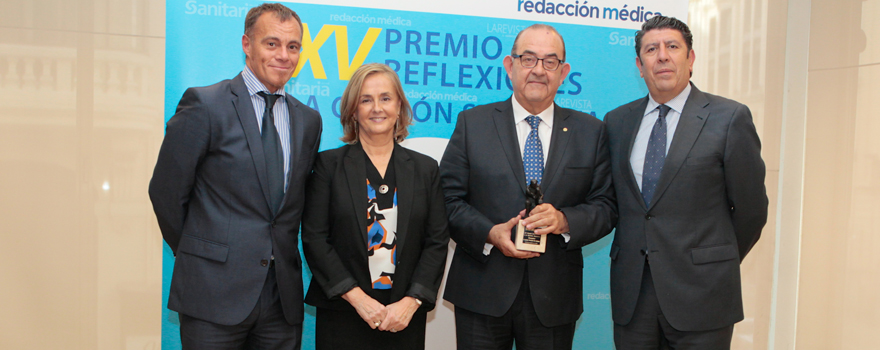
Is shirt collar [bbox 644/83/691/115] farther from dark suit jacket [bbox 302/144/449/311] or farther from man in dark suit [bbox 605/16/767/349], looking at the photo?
dark suit jacket [bbox 302/144/449/311]

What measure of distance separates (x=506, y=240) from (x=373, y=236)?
1.89 feet

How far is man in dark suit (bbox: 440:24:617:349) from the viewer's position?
2.43m

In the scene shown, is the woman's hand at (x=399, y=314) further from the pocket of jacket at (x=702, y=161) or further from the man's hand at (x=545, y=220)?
the pocket of jacket at (x=702, y=161)

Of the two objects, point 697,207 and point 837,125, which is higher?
point 837,125

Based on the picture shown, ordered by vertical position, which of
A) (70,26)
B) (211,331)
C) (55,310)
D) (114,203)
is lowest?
(55,310)

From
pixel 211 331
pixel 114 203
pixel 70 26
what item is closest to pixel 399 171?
pixel 211 331

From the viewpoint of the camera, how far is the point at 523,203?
2471mm

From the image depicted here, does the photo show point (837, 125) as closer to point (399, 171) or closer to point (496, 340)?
point (496, 340)

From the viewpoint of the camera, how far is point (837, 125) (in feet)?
12.0

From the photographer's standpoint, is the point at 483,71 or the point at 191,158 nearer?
the point at 191,158

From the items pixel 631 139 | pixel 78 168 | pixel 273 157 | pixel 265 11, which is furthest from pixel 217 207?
pixel 631 139

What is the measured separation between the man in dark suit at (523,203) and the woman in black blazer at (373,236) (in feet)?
0.68

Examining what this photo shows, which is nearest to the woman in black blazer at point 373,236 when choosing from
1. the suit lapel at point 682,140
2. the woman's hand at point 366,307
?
the woman's hand at point 366,307

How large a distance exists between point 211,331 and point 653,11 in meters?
3.37
